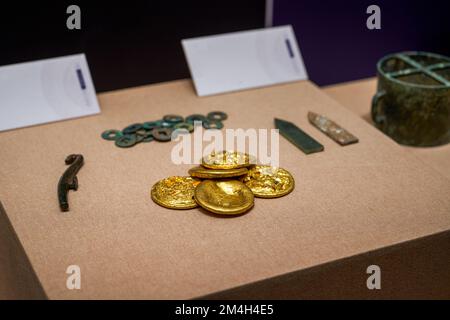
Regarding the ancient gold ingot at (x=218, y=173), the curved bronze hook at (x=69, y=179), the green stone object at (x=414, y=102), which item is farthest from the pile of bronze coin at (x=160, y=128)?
the green stone object at (x=414, y=102)

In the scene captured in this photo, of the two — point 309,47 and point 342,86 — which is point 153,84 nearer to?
point 309,47

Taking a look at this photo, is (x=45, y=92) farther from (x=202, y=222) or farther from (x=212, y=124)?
(x=202, y=222)

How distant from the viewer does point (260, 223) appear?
114cm

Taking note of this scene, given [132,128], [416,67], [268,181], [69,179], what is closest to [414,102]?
[416,67]

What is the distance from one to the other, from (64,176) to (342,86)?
105 centimetres

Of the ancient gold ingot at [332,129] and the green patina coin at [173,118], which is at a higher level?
the green patina coin at [173,118]

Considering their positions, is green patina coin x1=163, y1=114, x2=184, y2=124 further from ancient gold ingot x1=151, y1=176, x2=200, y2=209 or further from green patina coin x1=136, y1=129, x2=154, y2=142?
ancient gold ingot x1=151, y1=176, x2=200, y2=209

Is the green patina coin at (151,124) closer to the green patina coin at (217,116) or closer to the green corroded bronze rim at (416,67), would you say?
the green patina coin at (217,116)

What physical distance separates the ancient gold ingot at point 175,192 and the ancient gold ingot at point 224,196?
0.07ft

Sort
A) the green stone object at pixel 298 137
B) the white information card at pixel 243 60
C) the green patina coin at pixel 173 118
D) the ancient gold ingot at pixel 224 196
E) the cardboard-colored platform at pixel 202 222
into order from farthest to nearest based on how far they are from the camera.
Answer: the white information card at pixel 243 60
the green patina coin at pixel 173 118
the green stone object at pixel 298 137
the ancient gold ingot at pixel 224 196
the cardboard-colored platform at pixel 202 222

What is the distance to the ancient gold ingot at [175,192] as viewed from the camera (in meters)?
1.17

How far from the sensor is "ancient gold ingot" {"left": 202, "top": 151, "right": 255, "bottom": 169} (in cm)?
123

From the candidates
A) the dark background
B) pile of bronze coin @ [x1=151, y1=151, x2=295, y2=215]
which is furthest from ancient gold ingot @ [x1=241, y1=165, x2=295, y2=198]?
the dark background

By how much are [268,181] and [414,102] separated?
462 mm
